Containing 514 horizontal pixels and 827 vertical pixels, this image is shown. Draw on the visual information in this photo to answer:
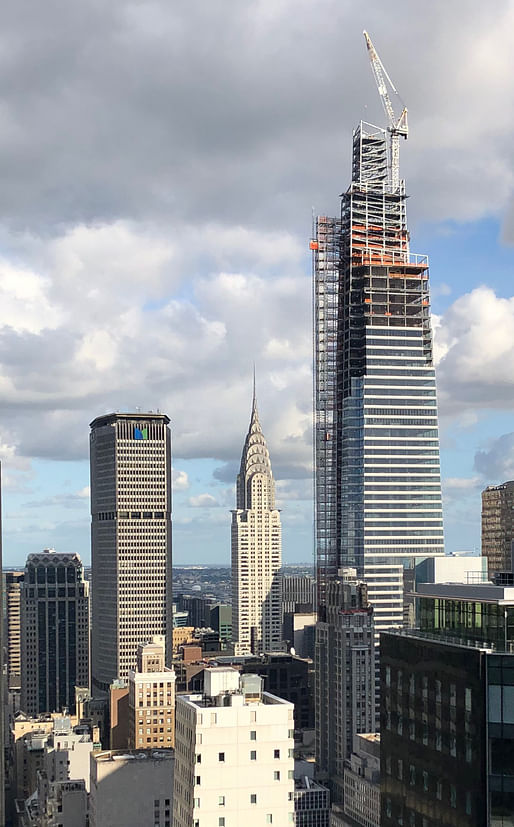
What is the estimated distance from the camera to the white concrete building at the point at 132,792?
172 meters

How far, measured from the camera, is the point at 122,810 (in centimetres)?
17325

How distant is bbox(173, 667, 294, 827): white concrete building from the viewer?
296 ft

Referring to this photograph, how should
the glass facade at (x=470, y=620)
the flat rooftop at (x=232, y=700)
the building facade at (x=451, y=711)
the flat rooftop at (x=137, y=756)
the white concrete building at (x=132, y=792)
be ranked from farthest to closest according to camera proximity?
the flat rooftop at (x=137, y=756), the white concrete building at (x=132, y=792), the flat rooftop at (x=232, y=700), the glass facade at (x=470, y=620), the building facade at (x=451, y=711)

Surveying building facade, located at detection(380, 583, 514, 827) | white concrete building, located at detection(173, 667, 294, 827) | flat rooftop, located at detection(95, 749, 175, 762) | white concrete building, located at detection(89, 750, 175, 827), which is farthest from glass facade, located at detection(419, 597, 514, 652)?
flat rooftop, located at detection(95, 749, 175, 762)

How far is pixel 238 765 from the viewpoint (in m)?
91.1

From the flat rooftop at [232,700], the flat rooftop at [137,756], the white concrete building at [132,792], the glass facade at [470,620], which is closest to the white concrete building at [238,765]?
the flat rooftop at [232,700]

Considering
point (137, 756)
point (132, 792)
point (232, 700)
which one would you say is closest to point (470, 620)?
point (232, 700)

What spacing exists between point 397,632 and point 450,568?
46.6 metres

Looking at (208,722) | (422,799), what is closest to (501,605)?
(422,799)

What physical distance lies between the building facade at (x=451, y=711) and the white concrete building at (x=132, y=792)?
350 ft

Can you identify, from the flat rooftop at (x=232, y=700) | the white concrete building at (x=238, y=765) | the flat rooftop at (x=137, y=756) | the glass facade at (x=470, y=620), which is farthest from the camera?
the flat rooftop at (x=137, y=756)

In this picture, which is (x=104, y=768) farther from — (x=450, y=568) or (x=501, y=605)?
(x=501, y=605)

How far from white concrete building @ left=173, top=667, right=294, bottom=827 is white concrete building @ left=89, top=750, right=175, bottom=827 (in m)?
83.6

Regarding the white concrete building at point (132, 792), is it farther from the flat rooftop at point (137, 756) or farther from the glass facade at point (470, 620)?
the glass facade at point (470, 620)
